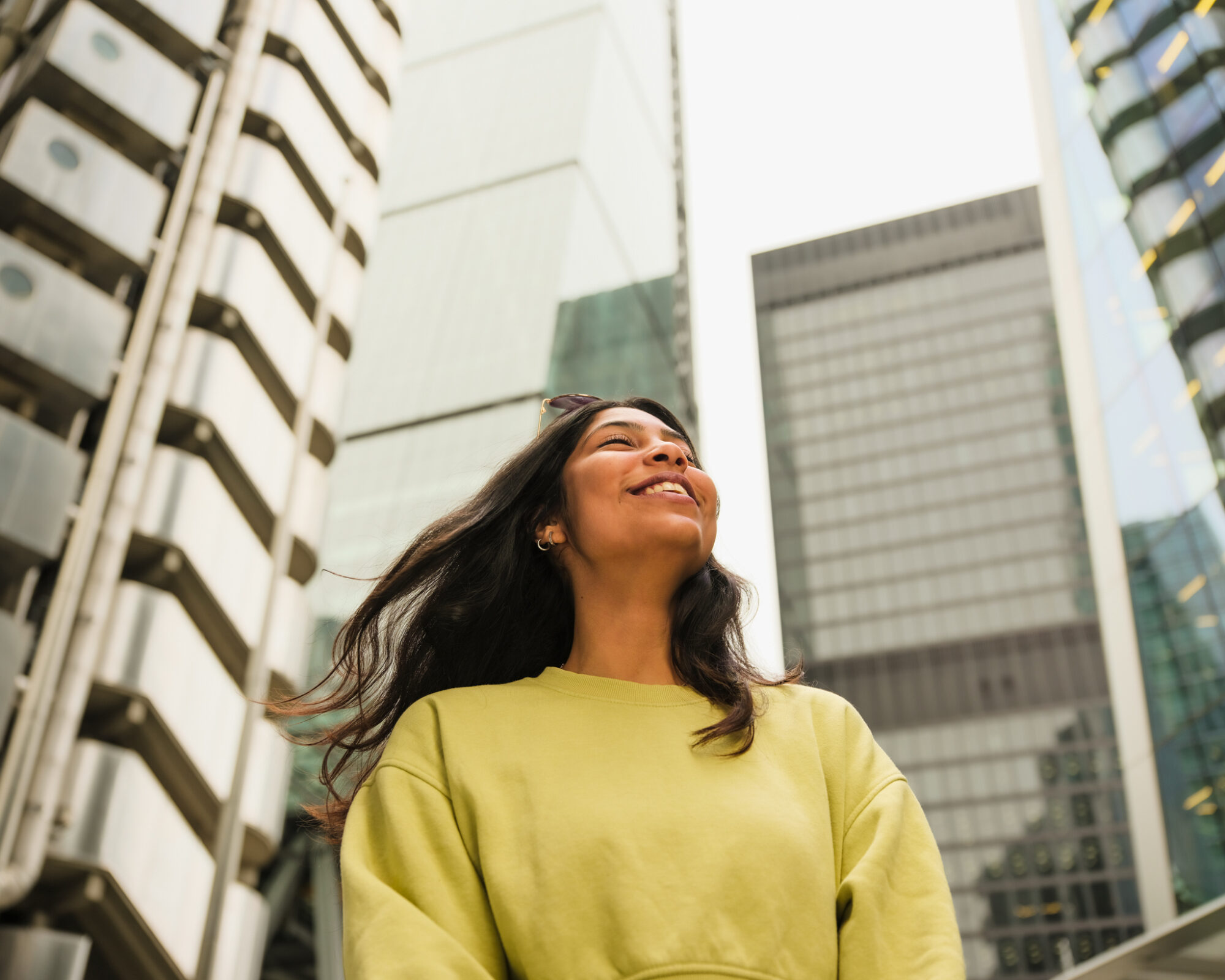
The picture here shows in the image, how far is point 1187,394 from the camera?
1585cm

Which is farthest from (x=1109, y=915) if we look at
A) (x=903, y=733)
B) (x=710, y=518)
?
(x=710, y=518)

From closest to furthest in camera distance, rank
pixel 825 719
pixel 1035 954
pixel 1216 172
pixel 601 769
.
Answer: pixel 601 769
pixel 825 719
pixel 1216 172
pixel 1035 954

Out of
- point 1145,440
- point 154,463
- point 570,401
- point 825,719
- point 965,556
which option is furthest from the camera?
point 965,556

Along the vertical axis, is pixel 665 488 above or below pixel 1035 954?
below

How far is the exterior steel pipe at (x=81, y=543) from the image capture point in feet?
33.2

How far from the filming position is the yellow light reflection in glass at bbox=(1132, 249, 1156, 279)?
16.5m

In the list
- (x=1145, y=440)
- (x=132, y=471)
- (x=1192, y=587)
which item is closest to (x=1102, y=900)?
(x=1145, y=440)

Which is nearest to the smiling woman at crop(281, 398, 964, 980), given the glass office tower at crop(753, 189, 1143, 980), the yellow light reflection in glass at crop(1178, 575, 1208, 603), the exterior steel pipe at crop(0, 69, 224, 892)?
the exterior steel pipe at crop(0, 69, 224, 892)

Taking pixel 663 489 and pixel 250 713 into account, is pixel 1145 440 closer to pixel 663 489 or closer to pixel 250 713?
pixel 250 713

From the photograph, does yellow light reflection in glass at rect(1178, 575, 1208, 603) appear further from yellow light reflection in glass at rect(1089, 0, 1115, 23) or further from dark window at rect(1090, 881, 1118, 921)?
dark window at rect(1090, 881, 1118, 921)

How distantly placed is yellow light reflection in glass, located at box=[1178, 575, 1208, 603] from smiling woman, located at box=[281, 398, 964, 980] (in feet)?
50.0

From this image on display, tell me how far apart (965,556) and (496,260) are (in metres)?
77.5

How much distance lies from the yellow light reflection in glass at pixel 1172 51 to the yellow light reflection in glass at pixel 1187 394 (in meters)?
4.41

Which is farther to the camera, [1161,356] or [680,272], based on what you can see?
[680,272]
